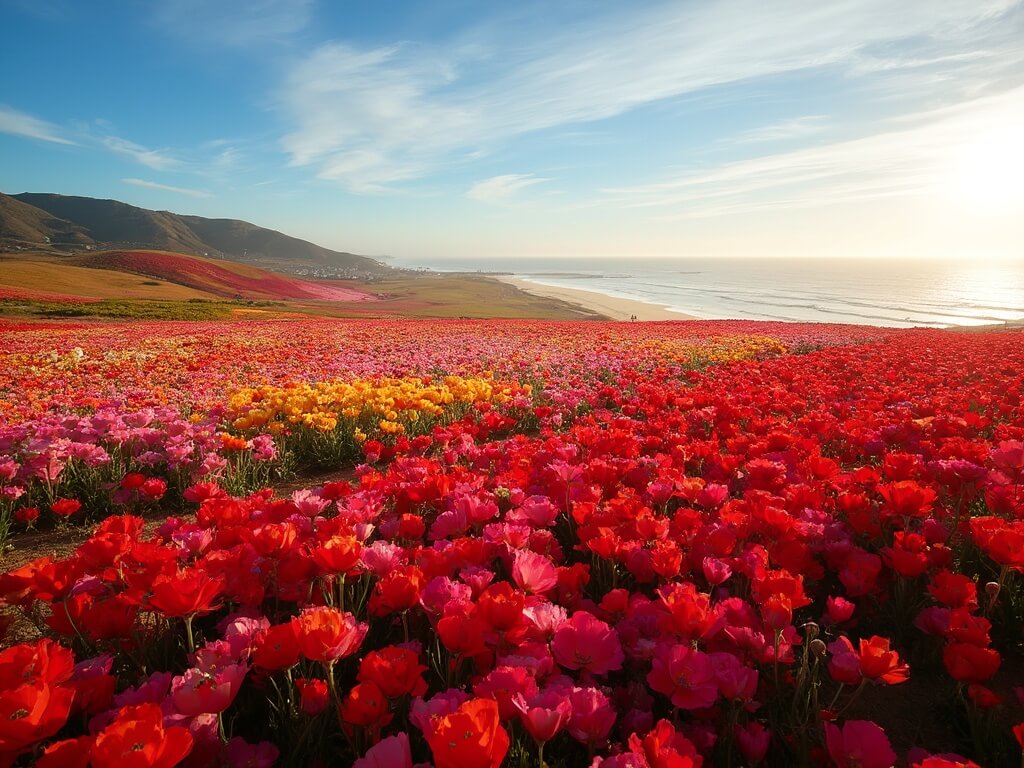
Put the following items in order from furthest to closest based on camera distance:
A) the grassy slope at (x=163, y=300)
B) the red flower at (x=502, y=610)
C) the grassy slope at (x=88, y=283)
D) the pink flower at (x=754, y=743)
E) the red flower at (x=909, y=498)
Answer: the grassy slope at (x=88, y=283) → the grassy slope at (x=163, y=300) → the red flower at (x=909, y=498) → the red flower at (x=502, y=610) → the pink flower at (x=754, y=743)

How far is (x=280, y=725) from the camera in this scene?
1.72 metres

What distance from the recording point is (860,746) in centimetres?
130

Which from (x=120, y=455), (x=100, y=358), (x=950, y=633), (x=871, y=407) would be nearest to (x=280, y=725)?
(x=950, y=633)

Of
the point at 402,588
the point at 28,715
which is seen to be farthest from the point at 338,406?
the point at 28,715

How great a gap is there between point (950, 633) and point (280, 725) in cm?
228

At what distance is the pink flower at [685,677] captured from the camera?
4.98 feet

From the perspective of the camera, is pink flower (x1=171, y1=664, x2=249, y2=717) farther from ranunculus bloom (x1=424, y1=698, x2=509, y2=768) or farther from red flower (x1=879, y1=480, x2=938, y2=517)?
red flower (x1=879, y1=480, x2=938, y2=517)

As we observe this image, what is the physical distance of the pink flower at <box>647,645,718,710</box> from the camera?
4.98ft

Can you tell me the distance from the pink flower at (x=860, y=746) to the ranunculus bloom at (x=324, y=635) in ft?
4.25

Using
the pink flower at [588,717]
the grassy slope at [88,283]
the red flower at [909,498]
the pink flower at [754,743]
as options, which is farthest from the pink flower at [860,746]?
the grassy slope at [88,283]

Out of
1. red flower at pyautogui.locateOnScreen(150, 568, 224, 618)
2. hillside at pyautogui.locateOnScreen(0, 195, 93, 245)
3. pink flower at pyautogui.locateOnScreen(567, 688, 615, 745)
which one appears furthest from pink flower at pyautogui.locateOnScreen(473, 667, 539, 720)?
hillside at pyautogui.locateOnScreen(0, 195, 93, 245)

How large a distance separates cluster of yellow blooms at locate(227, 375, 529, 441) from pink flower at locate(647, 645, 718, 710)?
166 inches

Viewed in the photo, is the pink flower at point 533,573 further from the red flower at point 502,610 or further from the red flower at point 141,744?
the red flower at point 141,744

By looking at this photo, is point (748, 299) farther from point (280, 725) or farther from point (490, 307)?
point (280, 725)
